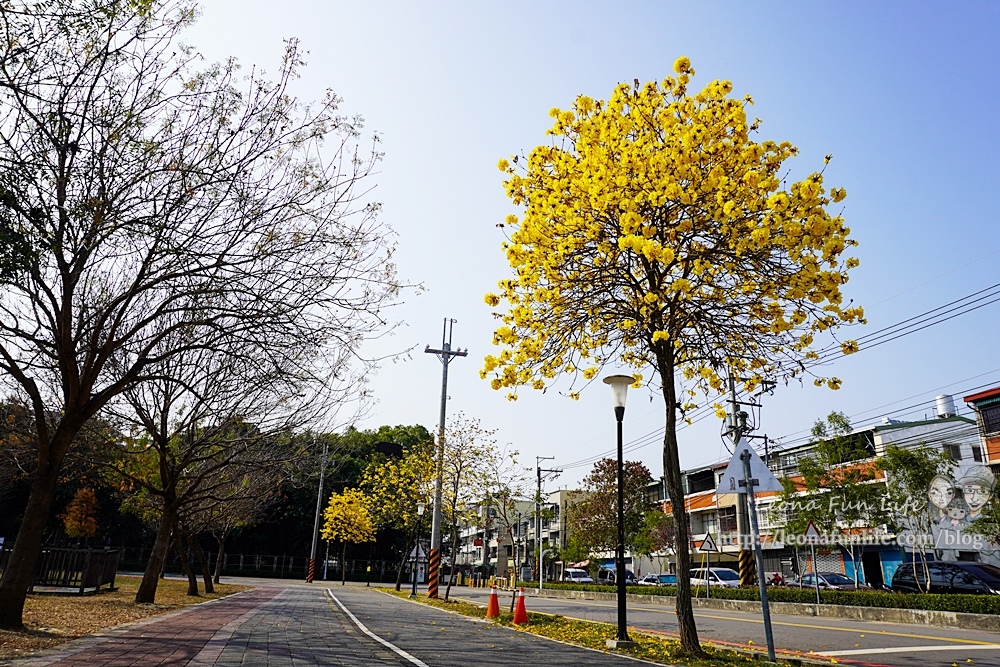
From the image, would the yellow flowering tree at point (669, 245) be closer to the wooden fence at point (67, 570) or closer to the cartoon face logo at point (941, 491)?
the wooden fence at point (67, 570)

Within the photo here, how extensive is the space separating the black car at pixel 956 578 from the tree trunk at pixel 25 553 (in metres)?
24.9

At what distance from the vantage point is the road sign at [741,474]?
968cm

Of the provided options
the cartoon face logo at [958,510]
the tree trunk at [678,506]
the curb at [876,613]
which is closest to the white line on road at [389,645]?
the tree trunk at [678,506]

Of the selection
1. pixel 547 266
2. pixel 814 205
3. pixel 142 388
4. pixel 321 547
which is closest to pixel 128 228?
pixel 547 266

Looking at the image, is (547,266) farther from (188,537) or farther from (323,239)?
(188,537)

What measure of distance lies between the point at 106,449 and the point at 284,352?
9.90 metres

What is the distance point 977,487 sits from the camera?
29312 mm

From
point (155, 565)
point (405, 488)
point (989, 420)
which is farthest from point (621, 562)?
point (989, 420)

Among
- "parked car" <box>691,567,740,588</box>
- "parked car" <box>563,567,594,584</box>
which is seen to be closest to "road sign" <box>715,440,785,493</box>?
"parked car" <box>691,567,740,588</box>

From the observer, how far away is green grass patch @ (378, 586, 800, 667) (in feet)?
30.5

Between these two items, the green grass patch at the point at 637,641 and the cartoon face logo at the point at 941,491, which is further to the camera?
the cartoon face logo at the point at 941,491

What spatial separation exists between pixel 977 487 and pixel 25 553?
111 feet

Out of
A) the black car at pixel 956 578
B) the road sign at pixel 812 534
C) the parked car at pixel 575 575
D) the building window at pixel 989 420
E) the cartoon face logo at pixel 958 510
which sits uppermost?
the building window at pixel 989 420

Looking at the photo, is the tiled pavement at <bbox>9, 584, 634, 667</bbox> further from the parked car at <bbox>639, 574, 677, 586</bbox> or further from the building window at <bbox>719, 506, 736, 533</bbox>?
the building window at <bbox>719, 506, 736, 533</bbox>
